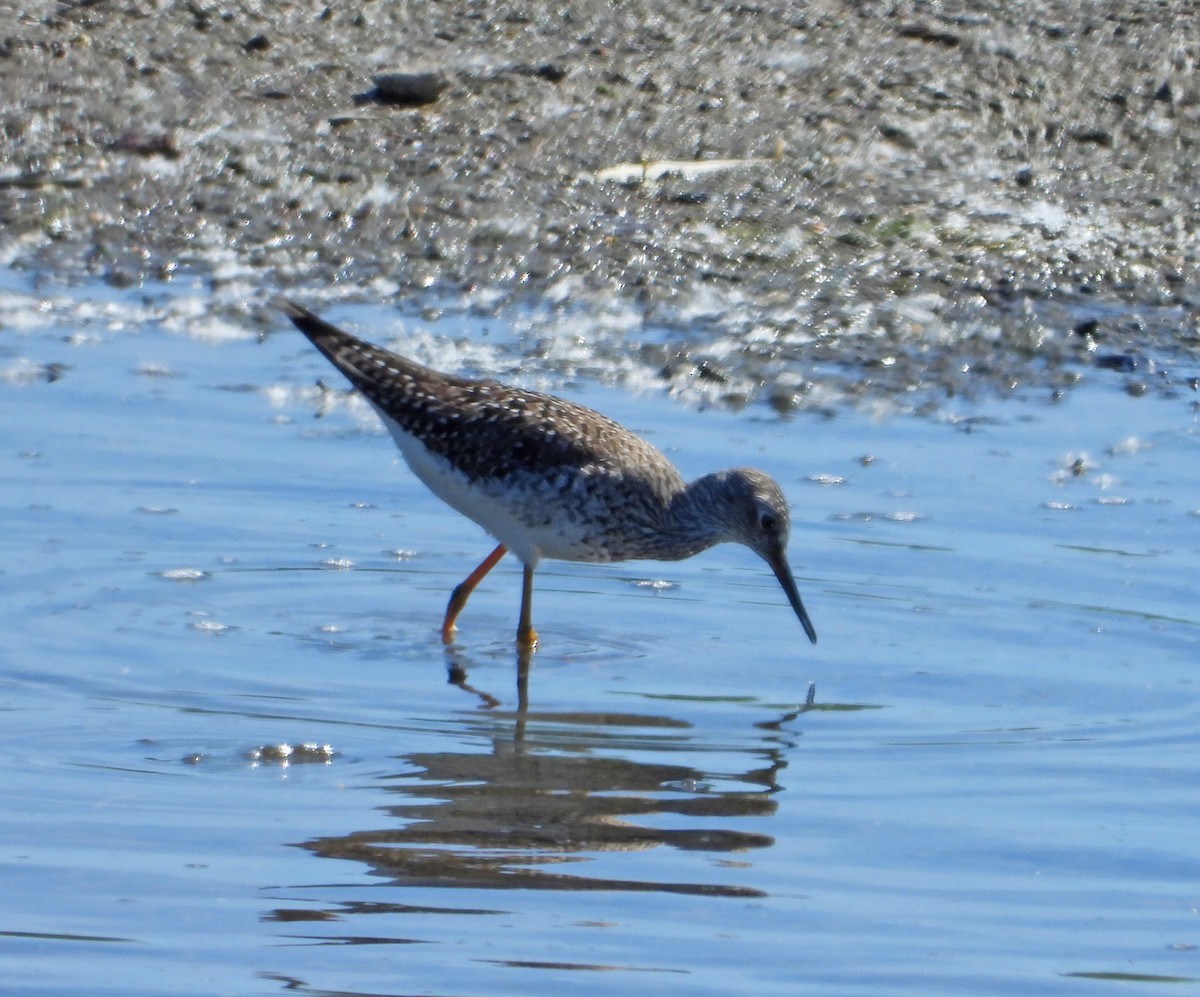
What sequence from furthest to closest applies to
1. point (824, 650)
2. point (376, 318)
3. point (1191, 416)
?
point (376, 318) < point (1191, 416) < point (824, 650)

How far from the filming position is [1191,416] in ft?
29.7

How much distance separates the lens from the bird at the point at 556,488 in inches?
291

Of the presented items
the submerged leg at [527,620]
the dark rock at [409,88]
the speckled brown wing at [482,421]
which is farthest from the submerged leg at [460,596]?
the dark rock at [409,88]

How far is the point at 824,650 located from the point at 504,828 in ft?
6.09

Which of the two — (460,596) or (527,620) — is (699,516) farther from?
(460,596)

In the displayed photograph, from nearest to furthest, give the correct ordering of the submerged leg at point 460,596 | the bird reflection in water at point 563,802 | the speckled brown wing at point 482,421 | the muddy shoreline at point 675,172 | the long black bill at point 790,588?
the bird reflection in water at point 563,802
the long black bill at point 790,588
the submerged leg at point 460,596
the speckled brown wing at point 482,421
the muddy shoreline at point 675,172

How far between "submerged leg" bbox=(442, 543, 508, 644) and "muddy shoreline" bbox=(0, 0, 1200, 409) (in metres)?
2.04

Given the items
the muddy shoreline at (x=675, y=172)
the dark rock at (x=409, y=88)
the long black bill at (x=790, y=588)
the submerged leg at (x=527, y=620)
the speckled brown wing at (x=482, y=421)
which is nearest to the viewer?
the long black bill at (x=790, y=588)

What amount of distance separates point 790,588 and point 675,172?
12.9ft

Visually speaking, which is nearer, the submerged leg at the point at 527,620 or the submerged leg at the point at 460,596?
the submerged leg at the point at 527,620

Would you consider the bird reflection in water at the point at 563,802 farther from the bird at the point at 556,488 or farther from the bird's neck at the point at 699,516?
the bird's neck at the point at 699,516

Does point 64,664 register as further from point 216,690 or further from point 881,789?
point 881,789

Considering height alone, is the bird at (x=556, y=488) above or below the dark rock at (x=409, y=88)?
below

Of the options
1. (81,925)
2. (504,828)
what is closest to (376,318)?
(504,828)
